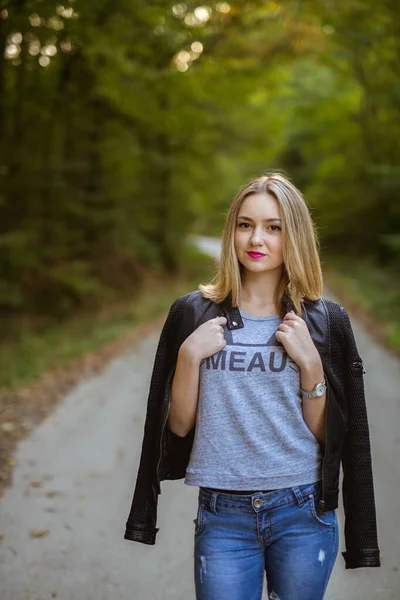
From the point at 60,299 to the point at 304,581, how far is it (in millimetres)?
12347

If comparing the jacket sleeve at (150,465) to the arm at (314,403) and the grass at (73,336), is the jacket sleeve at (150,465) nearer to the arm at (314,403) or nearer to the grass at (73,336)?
the arm at (314,403)

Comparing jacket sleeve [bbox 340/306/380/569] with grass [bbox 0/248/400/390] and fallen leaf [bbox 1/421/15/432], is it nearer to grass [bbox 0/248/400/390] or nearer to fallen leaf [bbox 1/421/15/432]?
grass [bbox 0/248/400/390]

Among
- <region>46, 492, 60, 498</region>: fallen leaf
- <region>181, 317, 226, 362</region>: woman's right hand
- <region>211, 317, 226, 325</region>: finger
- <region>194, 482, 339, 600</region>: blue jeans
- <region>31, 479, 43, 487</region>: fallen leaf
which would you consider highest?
<region>211, 317, 226, 325</region>: finger

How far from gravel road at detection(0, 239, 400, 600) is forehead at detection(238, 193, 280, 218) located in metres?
2.63

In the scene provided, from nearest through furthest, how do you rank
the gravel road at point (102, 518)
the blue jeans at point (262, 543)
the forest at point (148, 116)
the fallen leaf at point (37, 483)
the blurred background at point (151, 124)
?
the blue jeans at point (262, 543) < the gravel road at point (102, 518) < the fallen leaf at point (37, 483) < the forest at point (148, 116) < the blurred background at point (151, 124)

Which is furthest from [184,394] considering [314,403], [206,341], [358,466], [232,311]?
[358,466]

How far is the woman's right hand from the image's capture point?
213cm

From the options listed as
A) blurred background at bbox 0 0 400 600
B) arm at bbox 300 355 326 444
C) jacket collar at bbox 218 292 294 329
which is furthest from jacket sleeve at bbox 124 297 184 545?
blurred background at bbox 0 0 400 600

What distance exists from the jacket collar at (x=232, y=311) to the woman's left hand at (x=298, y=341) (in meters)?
0.08

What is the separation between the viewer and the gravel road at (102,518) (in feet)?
12.8

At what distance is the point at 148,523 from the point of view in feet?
7.65

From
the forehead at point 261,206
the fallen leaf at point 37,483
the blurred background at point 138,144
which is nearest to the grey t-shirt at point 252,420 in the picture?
the forehead at point 261,206

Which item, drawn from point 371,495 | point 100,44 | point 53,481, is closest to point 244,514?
point 371,495

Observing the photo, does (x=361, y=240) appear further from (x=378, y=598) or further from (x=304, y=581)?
(x=304, y=581)
